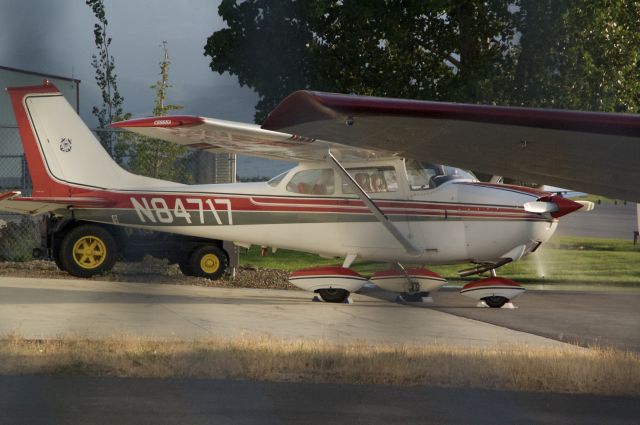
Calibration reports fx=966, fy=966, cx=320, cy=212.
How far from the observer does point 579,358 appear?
633 centimetres

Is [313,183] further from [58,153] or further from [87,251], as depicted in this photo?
[58,153]

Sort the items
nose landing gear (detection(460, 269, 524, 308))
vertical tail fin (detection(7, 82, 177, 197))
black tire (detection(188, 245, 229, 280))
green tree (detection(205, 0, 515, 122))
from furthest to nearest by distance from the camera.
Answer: green tree (detection(205, 0, 515, 122)) → black tire (detection(188, 245, 229, 280)) → vertical tail fin (detection(7, 82, 177, 197)) → nose landing gear (detection(460, 269, 524, 308))

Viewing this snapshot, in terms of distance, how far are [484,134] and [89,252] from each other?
921cm

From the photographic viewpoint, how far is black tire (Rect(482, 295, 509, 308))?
10.8 m

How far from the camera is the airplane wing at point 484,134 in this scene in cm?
404

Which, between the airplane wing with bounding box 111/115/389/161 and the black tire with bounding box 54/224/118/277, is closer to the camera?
the airplane wing with bounding box 111/115/389/161

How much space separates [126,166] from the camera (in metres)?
15.9

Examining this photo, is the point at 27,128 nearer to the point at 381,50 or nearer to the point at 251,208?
the point at 251,208

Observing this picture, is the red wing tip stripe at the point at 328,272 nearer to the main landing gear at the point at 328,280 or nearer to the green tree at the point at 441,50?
the main landing gear at the point at 328,280

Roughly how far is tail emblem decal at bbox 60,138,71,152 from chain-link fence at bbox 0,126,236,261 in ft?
6.77

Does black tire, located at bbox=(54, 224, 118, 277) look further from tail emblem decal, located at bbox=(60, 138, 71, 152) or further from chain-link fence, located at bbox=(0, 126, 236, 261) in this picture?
chain-link fence, located at bbox=(0, 126, 236, 261)

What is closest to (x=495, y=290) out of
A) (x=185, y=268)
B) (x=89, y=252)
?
(x=185, y=268)

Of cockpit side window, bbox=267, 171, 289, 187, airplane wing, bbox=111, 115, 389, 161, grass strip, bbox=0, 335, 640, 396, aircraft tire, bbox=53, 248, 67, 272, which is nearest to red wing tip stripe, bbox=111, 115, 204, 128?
airplane wing, bbox=111, 115, 389, 161

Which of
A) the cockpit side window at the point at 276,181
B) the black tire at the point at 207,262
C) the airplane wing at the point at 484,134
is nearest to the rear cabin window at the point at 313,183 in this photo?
the cockpit side window at the point at 276,181
